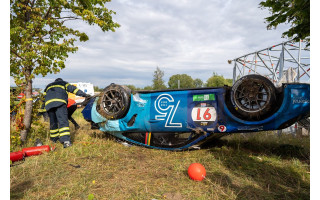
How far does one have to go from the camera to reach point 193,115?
4.10 m

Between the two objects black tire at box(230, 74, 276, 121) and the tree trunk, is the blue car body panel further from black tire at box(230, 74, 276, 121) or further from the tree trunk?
the tree trunk

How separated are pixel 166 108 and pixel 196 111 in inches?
25.9

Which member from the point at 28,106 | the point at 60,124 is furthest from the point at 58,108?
the point at 28,106

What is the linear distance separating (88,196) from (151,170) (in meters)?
1.22

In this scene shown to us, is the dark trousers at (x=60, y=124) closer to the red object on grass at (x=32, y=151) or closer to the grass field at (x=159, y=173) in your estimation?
the grass field at (x=159, y=173)

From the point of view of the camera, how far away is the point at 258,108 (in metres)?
3.56

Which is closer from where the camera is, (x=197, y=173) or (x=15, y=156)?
(x=197, y=173)

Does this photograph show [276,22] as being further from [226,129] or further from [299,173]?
[299,173]

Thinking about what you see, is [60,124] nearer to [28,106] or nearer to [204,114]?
[28,106]

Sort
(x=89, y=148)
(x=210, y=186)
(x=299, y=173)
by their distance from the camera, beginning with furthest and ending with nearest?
(x=89, y=148)
(x=299, y=173)
(x=210, y=186)

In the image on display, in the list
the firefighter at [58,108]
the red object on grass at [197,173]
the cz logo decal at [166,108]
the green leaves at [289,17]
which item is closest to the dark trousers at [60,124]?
the firefighter at [58,108]

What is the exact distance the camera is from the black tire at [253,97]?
349 centimetres

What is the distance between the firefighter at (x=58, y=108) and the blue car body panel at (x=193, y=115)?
0.67 metres

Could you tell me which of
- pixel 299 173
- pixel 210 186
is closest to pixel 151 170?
pixel 210 186
